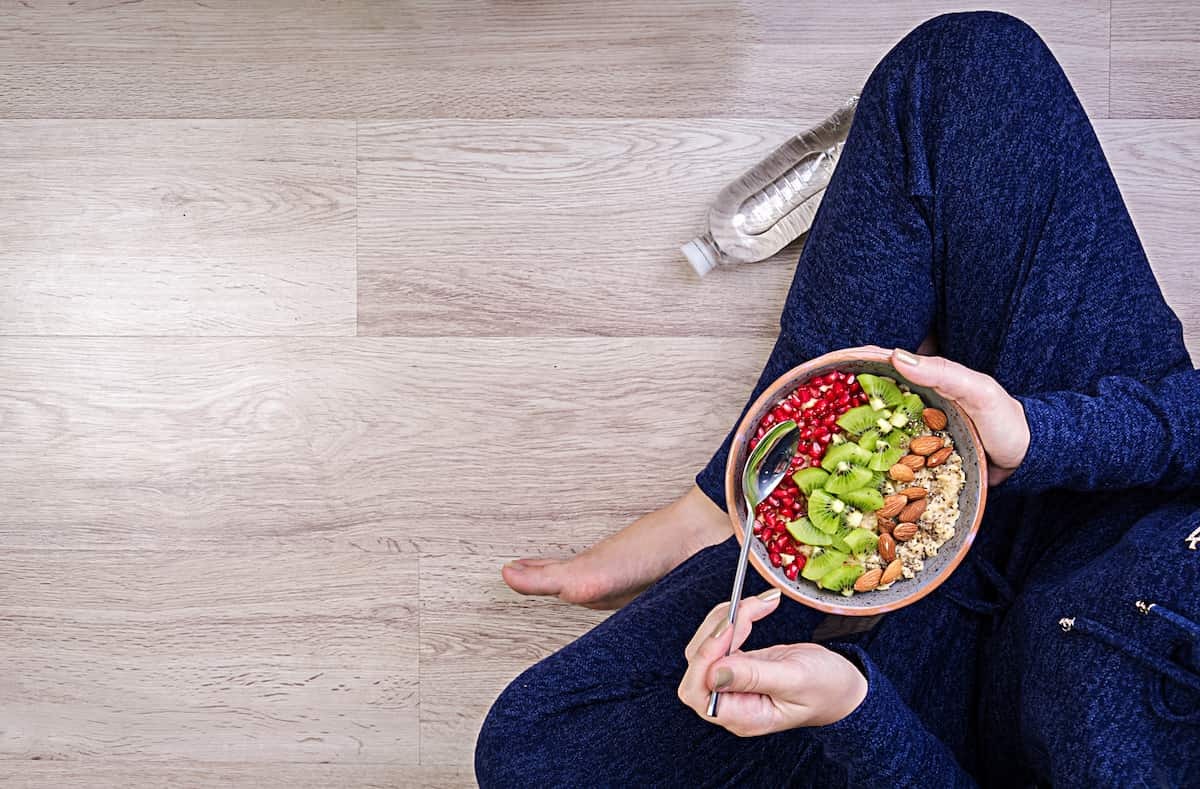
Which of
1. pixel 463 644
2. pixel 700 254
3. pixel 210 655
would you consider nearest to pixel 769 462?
pixel 700 254

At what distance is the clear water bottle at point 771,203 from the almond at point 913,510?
→ 0.41 metres

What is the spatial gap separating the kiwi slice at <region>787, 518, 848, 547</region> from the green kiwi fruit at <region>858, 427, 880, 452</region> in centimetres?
8

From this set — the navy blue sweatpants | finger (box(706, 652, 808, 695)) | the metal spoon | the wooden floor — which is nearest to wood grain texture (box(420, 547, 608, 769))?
the wooden floor

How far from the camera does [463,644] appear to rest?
3.78ft

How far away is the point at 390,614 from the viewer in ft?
3.77

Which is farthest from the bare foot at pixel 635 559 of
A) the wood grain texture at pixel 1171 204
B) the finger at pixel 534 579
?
the wood grain texture at pixel 1171 204

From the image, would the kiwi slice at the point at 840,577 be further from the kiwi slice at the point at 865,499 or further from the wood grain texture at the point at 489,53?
the wood grain texture at the point at 489,53

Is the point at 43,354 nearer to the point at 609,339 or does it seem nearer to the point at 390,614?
the point at 390,614

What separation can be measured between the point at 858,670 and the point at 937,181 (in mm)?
421

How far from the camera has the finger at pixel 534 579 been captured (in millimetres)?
1100

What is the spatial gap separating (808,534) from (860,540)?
0.04 m

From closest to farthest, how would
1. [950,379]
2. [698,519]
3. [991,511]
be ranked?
[950,379] < [991,511] < [698,519]

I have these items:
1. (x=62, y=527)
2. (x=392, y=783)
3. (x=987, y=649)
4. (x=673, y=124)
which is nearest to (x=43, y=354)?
(x=62, y=527)

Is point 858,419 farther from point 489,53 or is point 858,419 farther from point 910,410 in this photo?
point 489,53
